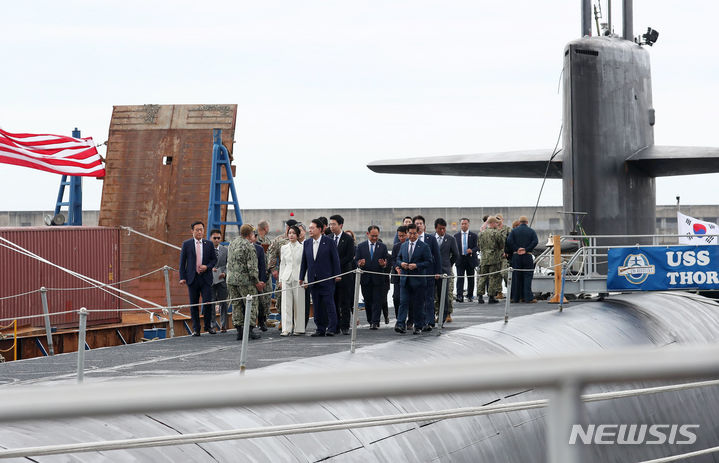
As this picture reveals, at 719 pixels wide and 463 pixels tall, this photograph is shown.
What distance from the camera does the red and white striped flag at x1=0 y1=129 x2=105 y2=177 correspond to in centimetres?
1591

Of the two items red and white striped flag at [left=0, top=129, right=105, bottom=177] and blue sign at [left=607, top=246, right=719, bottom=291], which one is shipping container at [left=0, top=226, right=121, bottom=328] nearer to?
red and white striped flag at [left=0, top=129, right=105, bottom=177]

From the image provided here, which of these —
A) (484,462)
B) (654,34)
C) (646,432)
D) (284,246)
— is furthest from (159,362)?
(654,34)

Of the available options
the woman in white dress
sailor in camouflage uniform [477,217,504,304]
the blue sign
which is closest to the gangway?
the blue sign

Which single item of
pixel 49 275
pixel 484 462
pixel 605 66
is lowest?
pixel 484 462

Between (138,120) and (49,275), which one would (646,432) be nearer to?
(49,275)

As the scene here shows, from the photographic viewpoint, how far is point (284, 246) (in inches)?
473

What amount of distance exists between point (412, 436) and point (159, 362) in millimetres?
4098

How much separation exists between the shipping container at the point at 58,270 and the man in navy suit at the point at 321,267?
502 centimetres

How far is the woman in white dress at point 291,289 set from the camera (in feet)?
39.2

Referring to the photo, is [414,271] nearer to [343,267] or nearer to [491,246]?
[343,267]

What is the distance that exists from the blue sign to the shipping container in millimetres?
8184

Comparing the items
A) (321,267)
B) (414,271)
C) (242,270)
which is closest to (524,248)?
(414,271)

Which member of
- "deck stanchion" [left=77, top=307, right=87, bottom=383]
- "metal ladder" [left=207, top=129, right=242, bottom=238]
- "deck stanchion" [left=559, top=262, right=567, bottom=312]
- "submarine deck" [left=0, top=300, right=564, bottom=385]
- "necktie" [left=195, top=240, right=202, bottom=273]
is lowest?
"submarine deck" [left=0, top=300, right=564, bottom=385]

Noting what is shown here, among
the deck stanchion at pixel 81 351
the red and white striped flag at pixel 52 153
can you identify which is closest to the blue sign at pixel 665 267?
the deck stanchion at pixel 81 351
